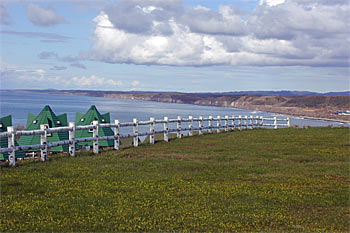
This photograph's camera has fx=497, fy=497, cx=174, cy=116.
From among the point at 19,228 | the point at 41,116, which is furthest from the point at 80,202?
the point at 41,116

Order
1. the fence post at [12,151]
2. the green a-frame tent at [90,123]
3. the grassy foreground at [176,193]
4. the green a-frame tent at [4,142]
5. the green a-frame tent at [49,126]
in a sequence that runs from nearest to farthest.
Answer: the grassy foreground at [176,193], the fence post at [12,151], the green a-frame tent at [4,142], the green a-frame tent at [49,126], the green a-frame tent at [90,123]

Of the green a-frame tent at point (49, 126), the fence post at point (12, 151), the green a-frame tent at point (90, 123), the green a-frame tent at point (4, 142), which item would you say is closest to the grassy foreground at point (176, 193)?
the fence post at point (12, 151)

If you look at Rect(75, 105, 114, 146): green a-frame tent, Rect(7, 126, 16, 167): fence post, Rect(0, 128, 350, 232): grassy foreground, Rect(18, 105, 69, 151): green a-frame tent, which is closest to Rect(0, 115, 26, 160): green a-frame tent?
Rect(18, 105, 69, 151): green a-frame tent

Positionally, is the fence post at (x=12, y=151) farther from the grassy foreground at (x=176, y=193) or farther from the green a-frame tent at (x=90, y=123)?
the green a-frame tent at (x=90, y=123)

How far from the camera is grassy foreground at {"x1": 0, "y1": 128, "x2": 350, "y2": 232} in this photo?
31.6 feet

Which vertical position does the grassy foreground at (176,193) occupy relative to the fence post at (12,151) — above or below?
below

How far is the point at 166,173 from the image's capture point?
15.5 metres

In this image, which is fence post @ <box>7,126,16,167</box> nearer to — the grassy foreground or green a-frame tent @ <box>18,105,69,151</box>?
the grassy foreground

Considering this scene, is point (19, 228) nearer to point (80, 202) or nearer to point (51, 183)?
point (80, 202)

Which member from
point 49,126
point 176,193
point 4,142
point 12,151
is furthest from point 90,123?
point 176,193

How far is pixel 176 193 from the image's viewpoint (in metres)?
12.4

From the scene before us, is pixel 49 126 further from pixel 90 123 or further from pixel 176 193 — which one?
pixel 176 193

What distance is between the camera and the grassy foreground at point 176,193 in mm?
9633

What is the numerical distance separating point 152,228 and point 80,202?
2523 mm
